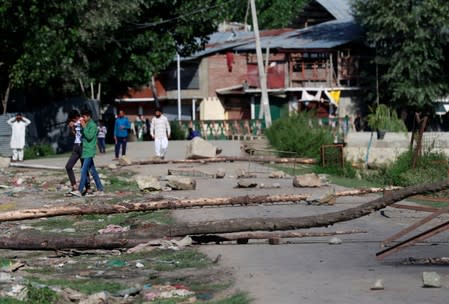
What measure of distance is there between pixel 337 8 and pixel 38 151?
38177 mm

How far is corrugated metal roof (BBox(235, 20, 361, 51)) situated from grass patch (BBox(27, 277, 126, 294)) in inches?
1974

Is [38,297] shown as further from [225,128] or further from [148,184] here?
[225,128]

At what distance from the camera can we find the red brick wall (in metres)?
64.0

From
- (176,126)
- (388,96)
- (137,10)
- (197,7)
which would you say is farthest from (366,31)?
(137,10)

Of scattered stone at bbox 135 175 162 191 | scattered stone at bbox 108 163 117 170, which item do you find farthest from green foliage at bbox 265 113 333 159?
scattered stone at bbox 135 175 162 191

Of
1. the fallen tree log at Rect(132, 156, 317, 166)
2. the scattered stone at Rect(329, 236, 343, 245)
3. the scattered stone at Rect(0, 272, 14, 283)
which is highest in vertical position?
the fallen tree log at Rect(132, 156, 317, 166)

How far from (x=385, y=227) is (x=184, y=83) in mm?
52047

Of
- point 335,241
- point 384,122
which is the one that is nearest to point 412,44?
point 384,122

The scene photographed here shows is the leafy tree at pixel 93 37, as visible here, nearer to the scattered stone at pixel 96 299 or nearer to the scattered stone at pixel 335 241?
the scattered stone at pixel 335 241

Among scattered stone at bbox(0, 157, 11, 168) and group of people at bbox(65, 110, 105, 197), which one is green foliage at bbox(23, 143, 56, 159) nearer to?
scattered stone at bbox(0, 157, 11, 168)

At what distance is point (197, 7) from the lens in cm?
4125

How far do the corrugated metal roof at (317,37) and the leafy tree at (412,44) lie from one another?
17.9 ft

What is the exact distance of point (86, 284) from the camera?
1006 cm

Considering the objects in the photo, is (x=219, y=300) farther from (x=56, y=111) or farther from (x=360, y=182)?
(x=56, y=111)
